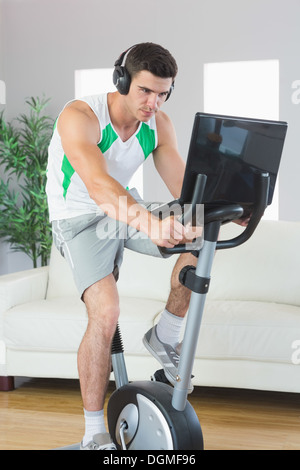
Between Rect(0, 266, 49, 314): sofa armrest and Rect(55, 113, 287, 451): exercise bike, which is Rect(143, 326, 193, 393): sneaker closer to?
Rect(55, 113, 287, 451): exercise bike

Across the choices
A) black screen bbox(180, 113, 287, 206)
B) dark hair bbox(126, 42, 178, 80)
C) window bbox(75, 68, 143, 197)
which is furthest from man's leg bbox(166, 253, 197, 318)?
window bbox(75, 68, 143, 197)

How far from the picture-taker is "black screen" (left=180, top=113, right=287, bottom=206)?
1584 millimetres

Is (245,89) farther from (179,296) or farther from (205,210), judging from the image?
(205,210)

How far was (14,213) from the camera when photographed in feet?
16.9

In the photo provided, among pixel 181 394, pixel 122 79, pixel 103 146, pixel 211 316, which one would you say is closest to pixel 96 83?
pixel 211 316

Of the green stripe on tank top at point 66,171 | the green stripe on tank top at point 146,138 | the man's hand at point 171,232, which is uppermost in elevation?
the green stripe on tank top at point 146,138

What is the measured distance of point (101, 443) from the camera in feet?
6.63

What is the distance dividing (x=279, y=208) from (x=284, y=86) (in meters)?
0.90

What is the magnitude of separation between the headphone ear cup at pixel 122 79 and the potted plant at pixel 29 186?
9.96 ft

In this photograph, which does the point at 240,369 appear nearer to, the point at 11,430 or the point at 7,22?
the point at 11,430

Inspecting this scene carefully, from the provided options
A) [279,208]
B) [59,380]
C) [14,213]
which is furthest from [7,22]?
[59,380]

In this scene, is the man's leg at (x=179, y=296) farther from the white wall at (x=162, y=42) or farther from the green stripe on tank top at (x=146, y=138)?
the white wall at (x=162, y=42)

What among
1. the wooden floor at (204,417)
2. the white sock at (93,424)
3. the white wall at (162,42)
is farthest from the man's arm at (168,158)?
the white wall at (162,42)

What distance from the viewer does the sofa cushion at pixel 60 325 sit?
9.97ft
